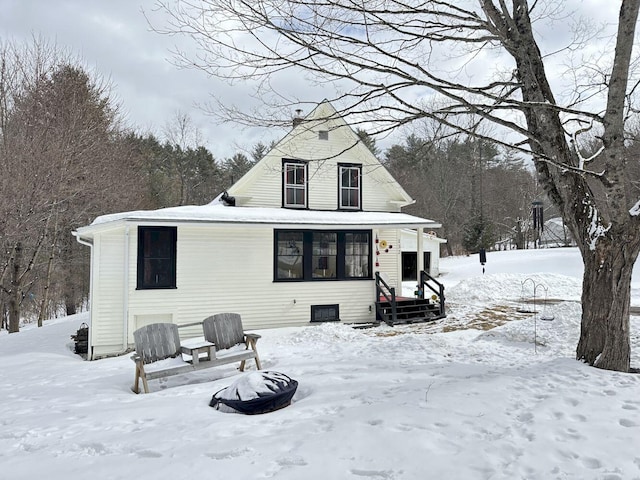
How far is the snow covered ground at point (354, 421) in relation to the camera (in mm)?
3059

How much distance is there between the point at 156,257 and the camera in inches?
372

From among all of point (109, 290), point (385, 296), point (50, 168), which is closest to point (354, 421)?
point (109, 290)

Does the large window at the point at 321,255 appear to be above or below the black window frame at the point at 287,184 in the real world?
below

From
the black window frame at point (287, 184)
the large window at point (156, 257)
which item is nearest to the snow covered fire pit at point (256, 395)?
the large window at point (156, 257)

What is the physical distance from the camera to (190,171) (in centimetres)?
2984

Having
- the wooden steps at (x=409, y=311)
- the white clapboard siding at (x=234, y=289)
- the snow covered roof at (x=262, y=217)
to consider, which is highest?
the snow covered roof at (x=262, y=217)

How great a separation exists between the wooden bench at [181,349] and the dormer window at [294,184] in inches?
221

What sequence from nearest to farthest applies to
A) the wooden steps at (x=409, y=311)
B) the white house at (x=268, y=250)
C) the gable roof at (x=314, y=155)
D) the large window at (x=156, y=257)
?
the white house at (x=268, y=250)
the large window at (x=156, y=257)
the wooden steps at (x=409, y=311)
the gable roof at (x=314, y=155)

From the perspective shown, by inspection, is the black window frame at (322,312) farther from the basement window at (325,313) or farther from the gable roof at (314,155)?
the gable roof at (314,155)

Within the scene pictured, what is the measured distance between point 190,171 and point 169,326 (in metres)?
25.8

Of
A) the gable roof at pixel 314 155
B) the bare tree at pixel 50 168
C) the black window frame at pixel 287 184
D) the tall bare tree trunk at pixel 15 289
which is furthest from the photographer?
the tall bare tree trunk at pixel 15 289

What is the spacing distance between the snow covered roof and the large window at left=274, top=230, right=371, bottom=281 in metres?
0.51

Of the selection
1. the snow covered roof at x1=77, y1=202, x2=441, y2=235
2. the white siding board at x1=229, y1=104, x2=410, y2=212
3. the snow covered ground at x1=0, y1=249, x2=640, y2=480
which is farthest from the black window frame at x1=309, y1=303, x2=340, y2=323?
the snow covered ground at x1=0, y1=249, x2=640, y2=480

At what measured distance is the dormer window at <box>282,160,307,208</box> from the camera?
11828mm
